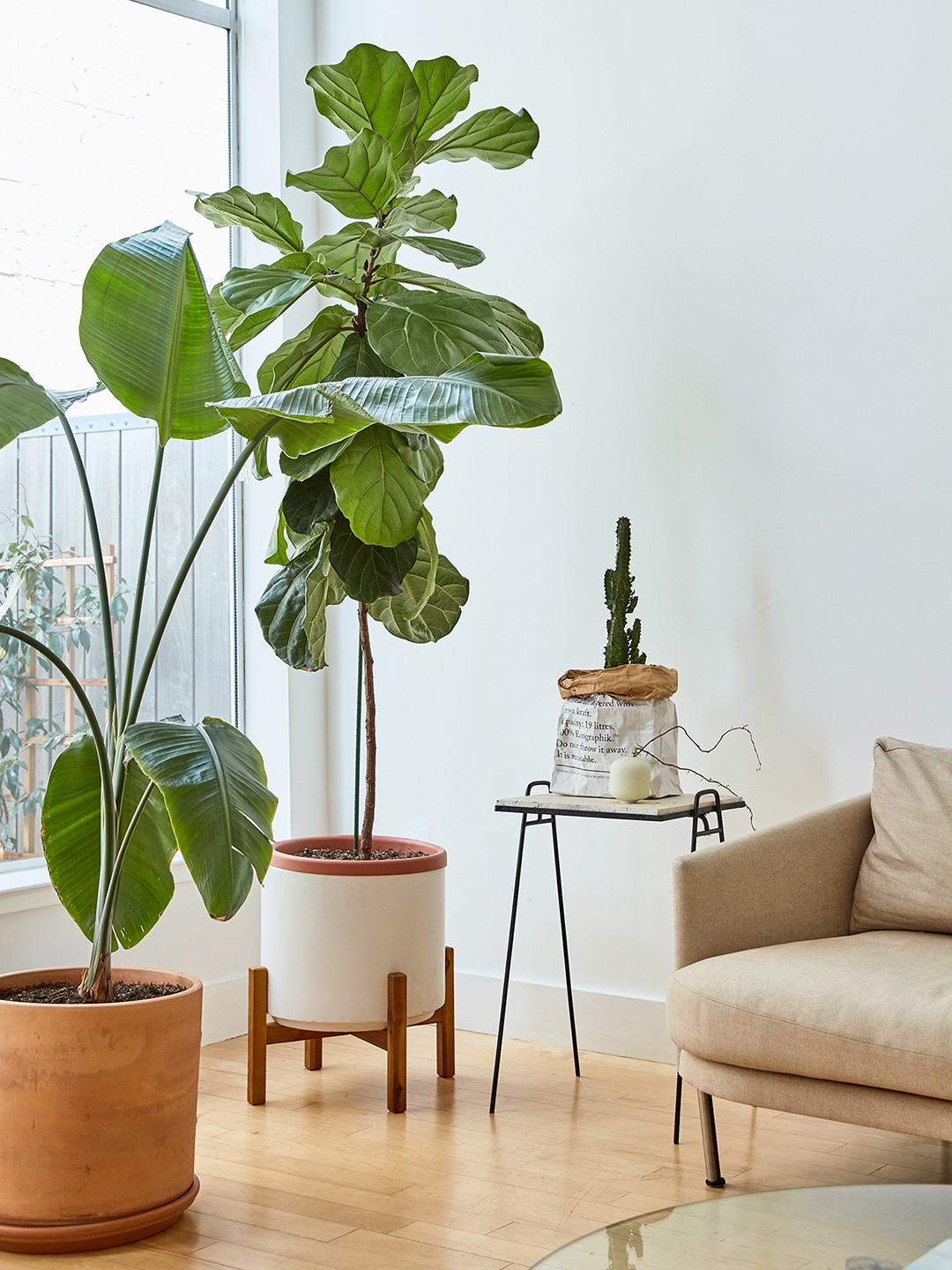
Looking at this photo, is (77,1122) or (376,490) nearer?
(77,1122)

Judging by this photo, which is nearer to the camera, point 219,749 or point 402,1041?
point 219,749

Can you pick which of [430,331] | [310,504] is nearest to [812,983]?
[310,504]

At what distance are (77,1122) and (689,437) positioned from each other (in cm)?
202

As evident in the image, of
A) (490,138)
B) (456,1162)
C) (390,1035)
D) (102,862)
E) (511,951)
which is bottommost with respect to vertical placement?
(456,1162)

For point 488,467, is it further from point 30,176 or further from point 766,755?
point 30,176

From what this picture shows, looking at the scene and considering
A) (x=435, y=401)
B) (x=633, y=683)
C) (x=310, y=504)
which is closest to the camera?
(x=435, y=401)

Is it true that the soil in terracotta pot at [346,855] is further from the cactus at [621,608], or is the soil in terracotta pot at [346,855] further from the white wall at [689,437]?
the cactus at [621,608]

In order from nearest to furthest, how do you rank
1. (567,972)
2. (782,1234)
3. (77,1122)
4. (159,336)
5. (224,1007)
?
(782,1234), (77,1122), (159,336), (567,972), (224,1007)

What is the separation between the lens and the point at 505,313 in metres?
2.83

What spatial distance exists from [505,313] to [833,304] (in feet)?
2.50

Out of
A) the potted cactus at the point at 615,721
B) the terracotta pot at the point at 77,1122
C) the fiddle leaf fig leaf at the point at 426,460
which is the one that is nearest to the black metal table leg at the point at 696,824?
the potted cactus at the point at 615,721

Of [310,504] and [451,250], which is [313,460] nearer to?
[310,504]

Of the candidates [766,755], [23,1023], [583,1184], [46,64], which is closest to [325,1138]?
[583,1184]

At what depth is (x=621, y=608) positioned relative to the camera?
3.03m
